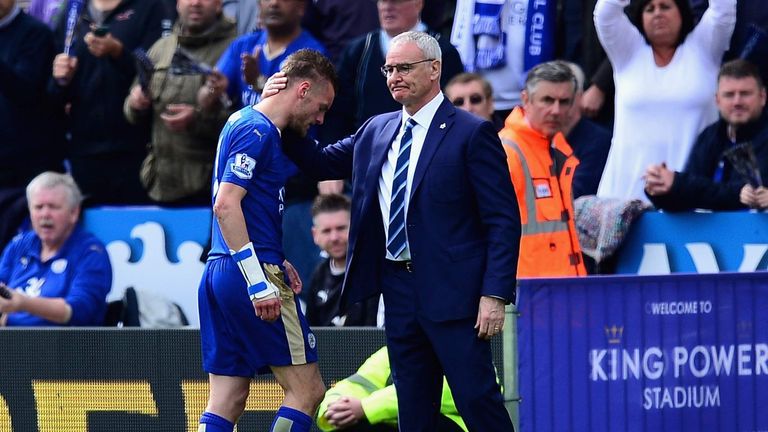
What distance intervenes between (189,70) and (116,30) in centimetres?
87

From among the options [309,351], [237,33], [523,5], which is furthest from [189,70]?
[309,351]

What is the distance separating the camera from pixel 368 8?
9.95 meters

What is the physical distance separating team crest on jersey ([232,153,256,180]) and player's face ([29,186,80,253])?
3.30m

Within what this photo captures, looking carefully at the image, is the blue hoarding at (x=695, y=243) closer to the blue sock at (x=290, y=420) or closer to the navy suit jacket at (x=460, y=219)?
the navy suit jacket at (x=460, y=219)

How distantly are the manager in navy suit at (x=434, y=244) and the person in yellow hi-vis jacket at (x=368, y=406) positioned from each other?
0.58m

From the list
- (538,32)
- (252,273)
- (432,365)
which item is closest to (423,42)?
(252,273)

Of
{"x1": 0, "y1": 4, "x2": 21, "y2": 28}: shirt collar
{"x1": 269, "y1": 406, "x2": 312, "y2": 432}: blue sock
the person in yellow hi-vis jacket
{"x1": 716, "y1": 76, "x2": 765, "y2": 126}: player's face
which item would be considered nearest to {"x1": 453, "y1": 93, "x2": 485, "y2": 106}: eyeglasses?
{"x1": 716, "y1": 76, "x2": 765, "y2": 126}: player's face

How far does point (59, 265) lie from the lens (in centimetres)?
895

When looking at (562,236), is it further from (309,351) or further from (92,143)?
(92,143)

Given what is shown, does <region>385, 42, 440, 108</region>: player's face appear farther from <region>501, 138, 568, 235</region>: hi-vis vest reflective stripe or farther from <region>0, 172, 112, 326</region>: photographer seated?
<region>0, 172, 112, 326</region>: photographer seated

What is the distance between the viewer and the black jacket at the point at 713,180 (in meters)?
8.20

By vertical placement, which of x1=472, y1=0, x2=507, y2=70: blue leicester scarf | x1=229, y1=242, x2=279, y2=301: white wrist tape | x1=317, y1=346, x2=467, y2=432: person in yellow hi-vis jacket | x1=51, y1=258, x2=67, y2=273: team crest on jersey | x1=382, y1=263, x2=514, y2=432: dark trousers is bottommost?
x1=317, y1=346, x2=467, y2=432: person in yellow hi-vis jacket

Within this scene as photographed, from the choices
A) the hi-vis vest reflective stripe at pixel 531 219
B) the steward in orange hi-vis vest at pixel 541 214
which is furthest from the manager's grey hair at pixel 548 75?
the hi-vis vest reflective stripe at pixel 531 219

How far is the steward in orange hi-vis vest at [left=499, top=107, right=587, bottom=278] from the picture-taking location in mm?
7641
